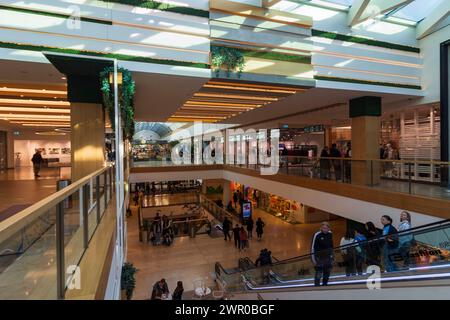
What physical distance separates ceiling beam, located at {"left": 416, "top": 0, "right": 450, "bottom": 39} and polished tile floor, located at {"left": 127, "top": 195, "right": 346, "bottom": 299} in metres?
9.77

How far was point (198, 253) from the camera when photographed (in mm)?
13148

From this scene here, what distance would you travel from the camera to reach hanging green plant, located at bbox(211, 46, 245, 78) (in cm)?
735

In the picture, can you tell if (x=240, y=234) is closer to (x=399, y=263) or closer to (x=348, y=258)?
(x=348, y=258)

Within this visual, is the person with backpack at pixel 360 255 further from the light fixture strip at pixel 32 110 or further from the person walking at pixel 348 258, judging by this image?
the light fixture strip at pixel 32 110

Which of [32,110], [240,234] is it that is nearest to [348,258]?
[240,234]

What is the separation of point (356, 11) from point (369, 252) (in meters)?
7.90

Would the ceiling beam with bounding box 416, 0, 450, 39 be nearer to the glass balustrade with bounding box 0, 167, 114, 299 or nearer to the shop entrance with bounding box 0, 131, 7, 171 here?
the glass balustrade with bounding box 0, 167, 114, 299

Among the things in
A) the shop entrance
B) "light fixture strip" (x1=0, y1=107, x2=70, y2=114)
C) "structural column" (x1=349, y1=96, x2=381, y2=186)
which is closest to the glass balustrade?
"structural column" (x1=349, y1=96, x2=381, y2=186)

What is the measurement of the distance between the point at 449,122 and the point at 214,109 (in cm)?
928

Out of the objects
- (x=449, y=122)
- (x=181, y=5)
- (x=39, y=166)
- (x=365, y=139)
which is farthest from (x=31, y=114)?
(x=449, y=122)

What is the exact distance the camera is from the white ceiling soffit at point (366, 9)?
27.8 ft

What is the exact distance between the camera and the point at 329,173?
33.7 ft

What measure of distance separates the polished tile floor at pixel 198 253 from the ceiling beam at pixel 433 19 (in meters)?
9.77
